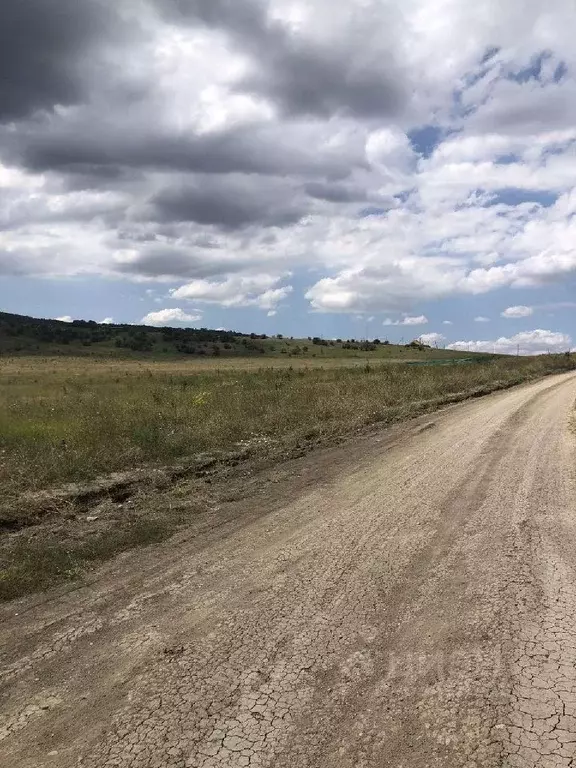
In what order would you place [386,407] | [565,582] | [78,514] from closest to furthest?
[565,582]
[78,514]
[386,407]

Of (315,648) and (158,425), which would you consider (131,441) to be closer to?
(158,425)

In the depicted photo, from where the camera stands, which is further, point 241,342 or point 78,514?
point 241,342

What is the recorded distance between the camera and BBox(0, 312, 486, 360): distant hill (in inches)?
3942

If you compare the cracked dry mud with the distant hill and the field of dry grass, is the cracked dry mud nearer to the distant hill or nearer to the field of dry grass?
the field of dry grass

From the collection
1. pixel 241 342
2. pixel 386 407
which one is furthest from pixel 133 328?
pixel 386 407

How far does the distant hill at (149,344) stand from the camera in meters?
100

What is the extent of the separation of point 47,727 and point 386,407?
50.3 ft

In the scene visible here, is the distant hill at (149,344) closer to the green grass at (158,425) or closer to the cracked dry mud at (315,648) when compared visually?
the green grass at (158,425)

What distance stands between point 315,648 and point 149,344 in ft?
362

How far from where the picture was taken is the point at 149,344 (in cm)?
11044

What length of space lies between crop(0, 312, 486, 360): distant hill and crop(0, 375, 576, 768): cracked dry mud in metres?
93.5

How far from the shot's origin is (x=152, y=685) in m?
3.50

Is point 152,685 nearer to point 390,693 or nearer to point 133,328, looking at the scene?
point 390,693

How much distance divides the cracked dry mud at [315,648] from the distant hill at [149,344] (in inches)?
3681
